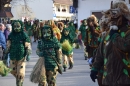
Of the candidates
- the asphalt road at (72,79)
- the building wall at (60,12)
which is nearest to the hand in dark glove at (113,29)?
the asphalt road at (72,79)

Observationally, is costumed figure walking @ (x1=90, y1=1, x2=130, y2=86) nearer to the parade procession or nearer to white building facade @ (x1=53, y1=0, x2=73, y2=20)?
the parade procession

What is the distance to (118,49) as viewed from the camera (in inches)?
205

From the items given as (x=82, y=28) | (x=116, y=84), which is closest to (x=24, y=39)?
(x=116, y=84)

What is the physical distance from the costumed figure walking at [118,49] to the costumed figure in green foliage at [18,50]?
16.6 feet

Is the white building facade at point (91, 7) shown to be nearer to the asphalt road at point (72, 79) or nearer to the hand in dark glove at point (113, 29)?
the asphalt road at point (72, 79)

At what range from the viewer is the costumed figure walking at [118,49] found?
517 centimetres

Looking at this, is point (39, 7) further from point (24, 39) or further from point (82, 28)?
point (24, 39)

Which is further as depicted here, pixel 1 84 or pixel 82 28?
pixel 82 28

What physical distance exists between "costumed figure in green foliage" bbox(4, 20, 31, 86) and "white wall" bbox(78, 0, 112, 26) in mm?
18916

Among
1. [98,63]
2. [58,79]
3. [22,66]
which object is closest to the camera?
[98,63]

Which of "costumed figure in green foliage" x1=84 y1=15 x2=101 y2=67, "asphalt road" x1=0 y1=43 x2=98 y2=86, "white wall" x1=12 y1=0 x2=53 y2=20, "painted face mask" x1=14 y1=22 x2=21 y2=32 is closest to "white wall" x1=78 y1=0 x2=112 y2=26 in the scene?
"asphalt road" x1=0 y1=43 x2=98 y2=86

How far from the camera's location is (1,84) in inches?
466

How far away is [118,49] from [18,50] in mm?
5395

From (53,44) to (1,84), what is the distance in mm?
3423
